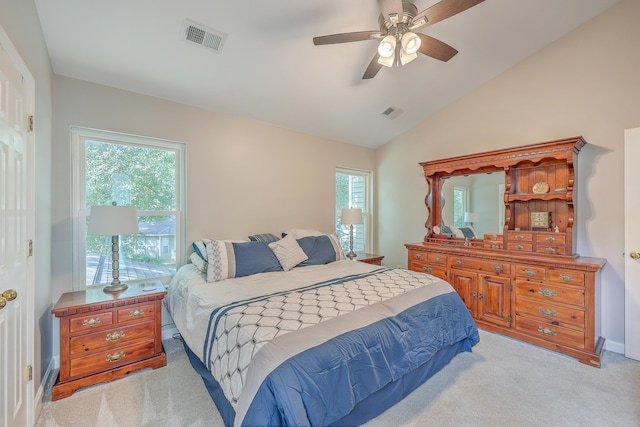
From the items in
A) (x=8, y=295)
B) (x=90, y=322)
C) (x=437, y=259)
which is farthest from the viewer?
(x=437, y=259)

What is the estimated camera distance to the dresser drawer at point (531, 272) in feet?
8.83

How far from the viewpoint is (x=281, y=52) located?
99.7 inches

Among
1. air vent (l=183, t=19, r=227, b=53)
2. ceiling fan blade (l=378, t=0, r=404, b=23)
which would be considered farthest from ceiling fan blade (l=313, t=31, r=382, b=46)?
air vent (l=183, t=19, r=227, b=53)

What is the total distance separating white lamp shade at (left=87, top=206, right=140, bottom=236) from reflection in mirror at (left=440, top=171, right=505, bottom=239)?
3678mm

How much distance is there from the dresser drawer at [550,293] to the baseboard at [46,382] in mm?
3985

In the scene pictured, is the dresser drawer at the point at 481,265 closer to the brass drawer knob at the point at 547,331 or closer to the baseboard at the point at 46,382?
the brass drawer knob at the point at 547,331

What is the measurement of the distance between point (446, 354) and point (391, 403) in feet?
2.50

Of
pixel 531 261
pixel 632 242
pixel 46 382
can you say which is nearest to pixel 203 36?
pixel 46 382

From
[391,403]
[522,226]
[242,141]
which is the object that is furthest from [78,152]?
[522,226]

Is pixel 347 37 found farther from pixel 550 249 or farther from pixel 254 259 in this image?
pixel 550 249

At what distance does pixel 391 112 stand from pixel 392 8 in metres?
2.11

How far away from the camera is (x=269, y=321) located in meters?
1.58

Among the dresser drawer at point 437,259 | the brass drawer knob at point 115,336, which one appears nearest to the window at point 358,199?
the dresser drawer at point 437,259

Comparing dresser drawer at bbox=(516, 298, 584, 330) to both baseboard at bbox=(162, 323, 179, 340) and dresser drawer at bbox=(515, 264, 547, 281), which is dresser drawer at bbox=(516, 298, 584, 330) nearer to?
dresser drawer at bbox=(515, 264, 547, 281)
